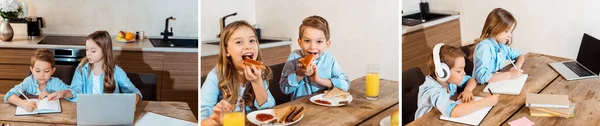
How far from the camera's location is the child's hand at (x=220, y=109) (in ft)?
6.90

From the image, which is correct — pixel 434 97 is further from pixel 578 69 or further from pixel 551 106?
pixel 578 69

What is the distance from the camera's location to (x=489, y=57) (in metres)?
2.06

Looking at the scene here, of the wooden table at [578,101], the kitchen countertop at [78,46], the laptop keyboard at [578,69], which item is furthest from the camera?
the kitchen countertop at [78,46]

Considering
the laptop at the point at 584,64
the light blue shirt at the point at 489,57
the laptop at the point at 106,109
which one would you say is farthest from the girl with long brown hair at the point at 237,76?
the laptop at the point at 584,64

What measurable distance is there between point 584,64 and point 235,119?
1.24 m

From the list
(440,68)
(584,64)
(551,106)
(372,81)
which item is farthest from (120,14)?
(584,64)

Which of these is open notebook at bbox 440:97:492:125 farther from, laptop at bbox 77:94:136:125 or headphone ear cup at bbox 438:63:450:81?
laptop at bbox 77:94:136:125

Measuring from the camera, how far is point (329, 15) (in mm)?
2031

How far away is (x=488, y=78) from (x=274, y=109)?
0.78m

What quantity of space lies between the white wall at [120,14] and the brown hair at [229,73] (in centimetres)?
19

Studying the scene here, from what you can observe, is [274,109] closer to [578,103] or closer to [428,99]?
[428,99]

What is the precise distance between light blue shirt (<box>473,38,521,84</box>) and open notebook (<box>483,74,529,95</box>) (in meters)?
0.03

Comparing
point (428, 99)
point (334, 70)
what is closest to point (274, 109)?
point (334, 70)

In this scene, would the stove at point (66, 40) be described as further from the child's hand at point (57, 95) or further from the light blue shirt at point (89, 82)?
the child's hand at point (57, 95)
